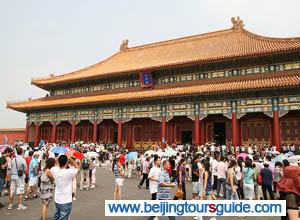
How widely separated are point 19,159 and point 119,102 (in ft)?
58.3

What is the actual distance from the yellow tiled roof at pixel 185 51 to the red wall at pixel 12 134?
25.0 ft

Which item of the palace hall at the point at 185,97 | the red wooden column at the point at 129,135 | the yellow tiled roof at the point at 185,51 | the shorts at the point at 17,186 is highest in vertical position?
the yellow tiled roof at the point at 185,51

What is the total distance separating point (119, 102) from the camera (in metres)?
26.6

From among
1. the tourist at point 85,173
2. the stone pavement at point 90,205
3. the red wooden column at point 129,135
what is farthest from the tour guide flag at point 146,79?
the tourist at point 85,173

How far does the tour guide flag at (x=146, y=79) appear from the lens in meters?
27.2

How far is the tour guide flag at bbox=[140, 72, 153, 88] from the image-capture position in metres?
27.2

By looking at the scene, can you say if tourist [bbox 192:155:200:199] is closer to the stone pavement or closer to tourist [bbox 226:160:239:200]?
tourist [bbox 226:160:239:200]

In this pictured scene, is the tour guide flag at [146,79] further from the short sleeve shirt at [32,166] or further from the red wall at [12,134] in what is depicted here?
the red wall at [12,134]

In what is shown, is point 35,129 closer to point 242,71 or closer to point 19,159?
point 242,71

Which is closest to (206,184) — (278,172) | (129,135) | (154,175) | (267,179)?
(154,175)

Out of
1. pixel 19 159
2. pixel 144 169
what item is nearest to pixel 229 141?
pixel 144 169

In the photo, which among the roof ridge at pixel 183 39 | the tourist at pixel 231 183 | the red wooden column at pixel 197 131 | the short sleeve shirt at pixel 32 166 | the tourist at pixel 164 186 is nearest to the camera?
the tourist at pixel 164 186

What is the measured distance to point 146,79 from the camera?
27375 millimetres

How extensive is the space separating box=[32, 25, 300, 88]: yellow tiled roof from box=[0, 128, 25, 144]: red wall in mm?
7625
